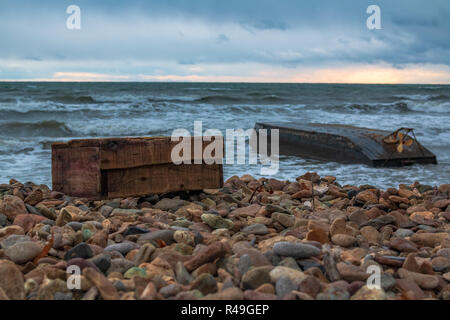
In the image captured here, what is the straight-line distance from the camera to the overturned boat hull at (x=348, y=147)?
6559 mm

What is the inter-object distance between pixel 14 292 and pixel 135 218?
4.21ft

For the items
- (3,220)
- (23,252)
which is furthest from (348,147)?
(23,252)

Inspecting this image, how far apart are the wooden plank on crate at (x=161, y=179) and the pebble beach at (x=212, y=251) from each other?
0.36 ft

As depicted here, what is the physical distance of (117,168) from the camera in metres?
3.38

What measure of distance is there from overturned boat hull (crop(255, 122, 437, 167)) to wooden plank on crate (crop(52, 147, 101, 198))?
14.0 ft

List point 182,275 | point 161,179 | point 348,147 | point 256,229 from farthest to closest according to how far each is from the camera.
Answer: point 348,147, point 161,179, point 256,229, point 182,275

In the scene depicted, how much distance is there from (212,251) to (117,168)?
163 cm

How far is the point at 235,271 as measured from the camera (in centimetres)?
188

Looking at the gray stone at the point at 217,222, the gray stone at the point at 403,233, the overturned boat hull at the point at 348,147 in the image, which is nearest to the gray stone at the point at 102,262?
the gray stone at the point at 217,222

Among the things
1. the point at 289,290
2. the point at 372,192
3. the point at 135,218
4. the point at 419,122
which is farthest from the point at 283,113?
the point at 289,290

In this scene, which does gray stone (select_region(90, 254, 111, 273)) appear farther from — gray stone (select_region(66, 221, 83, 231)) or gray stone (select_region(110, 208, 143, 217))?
gray stone (select_region(110, 208, 143, 217))

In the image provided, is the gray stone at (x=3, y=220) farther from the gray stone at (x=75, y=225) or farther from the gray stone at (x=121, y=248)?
the gray stone at (x=121, y=248)

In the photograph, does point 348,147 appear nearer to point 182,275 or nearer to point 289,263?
point 289,263

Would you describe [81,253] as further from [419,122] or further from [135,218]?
[419,122]
